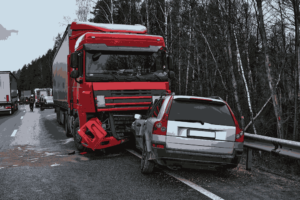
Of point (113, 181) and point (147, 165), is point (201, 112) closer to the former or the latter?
point (147, 165)

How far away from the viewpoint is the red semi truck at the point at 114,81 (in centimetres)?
826

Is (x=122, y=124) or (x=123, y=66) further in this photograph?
(x=123, y=66)

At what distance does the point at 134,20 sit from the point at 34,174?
25866 millimetres

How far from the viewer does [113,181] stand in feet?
19.0

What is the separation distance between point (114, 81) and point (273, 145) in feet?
13.7

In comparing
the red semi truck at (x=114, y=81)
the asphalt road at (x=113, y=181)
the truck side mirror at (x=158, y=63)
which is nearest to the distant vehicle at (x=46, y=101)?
the red semi truck at (x=114, y=81)

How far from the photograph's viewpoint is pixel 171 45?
76.2ft

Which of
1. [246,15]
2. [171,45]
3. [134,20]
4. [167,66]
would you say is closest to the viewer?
[167,66]

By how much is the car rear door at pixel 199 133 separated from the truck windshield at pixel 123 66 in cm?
321

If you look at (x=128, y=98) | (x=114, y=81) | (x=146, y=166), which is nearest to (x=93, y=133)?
(x=128, y=98)

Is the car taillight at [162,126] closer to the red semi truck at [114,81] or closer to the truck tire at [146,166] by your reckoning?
the truck tire at [146,166]

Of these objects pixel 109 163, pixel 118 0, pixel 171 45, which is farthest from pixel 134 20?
pixel 109 163

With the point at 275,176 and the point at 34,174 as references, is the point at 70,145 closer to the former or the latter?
the point at 34,174

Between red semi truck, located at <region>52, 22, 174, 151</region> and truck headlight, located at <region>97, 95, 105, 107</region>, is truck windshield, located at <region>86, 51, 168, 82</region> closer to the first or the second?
red semi truck, located at <region>52, 22, 174, 151</region>
